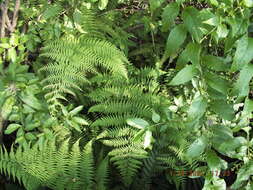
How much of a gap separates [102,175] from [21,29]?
1.00 metres

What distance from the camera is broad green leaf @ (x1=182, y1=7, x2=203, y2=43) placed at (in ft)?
2.63

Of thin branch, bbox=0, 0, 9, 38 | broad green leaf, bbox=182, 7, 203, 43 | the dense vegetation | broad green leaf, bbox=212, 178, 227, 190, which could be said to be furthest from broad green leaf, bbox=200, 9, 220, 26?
thin branch, bbox=0, 0, 9, 38

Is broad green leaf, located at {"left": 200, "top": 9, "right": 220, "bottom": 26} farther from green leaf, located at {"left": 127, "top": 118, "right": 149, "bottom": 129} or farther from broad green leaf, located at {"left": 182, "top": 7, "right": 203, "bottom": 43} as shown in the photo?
green leaf, located at {"left": 127, "top": 118, "right": 149, "bottom": 129}

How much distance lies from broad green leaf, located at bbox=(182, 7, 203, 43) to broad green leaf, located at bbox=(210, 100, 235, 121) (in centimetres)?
18

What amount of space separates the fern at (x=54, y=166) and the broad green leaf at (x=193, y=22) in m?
1.42

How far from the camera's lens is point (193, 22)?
0.81 m

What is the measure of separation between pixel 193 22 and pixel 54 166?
5.01 feet

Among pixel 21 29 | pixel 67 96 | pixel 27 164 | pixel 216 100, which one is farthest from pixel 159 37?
pixel 216 100

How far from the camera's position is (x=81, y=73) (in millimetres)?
2320

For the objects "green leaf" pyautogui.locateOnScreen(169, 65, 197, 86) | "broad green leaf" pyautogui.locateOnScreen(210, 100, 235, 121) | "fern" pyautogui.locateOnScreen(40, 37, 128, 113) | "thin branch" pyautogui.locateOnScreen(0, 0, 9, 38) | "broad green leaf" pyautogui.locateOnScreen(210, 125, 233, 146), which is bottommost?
"fern" pyautogui.locateOnScreen(40, 37, 128, 113)

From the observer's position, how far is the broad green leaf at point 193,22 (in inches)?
31.6

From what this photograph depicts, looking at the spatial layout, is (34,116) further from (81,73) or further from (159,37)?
(159,37)

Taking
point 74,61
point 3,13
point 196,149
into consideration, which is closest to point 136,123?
point 196,149

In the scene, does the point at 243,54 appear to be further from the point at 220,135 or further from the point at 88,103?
the point at 88,103
